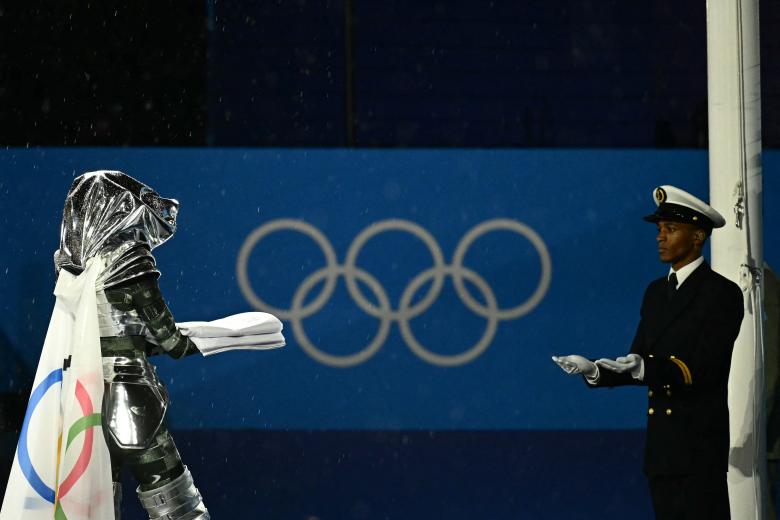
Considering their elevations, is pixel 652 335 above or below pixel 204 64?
below

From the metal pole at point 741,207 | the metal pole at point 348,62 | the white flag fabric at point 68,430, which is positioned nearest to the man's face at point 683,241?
the metal pole at point 741,207

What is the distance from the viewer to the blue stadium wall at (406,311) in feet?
20.9

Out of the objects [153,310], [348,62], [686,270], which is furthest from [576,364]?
[348,62]

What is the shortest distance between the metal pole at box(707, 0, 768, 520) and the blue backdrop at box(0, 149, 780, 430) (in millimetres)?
1184

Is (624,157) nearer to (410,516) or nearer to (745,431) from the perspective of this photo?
(745,431)

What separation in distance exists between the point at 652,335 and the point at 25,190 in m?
3.62

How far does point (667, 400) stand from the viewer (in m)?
4.53

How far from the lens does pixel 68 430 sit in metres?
4.47

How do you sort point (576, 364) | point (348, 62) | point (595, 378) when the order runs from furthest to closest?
point (348, 62)
point (595, 378)
point (576, 364)

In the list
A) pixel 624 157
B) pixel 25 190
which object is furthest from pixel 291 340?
pixel 624 157

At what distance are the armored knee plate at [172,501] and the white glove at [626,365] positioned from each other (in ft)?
5.71

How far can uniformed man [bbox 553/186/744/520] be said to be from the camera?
4.42m

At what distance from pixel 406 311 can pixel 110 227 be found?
2218mm

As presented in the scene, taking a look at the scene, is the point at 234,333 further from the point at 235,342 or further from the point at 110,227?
the point at 110,227
